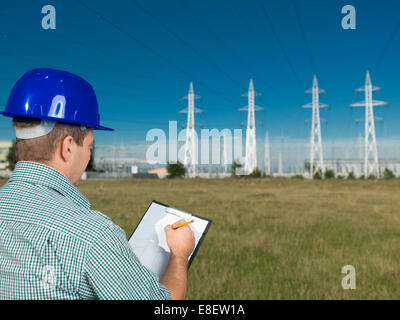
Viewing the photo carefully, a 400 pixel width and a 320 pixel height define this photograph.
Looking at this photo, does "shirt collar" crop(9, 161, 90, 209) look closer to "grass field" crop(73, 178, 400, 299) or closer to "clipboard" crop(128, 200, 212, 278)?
"clipboard" crop(128, 200, 212, 278)

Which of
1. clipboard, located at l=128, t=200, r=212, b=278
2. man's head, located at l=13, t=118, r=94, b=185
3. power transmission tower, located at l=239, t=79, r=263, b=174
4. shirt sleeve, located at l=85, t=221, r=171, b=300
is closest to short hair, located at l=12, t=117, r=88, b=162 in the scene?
man's head, located at l=13, t=118, r=94, b=185

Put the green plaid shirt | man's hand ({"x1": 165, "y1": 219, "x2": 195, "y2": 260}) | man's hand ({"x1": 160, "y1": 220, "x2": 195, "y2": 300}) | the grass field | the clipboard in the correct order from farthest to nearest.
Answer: the grass field → the clipboard → man's hand ({"x1": 165, "y1": 219, "x2": 195, "y2": 260}) → man's hand ({"x1": 160, "y1": 220, "x2": 195, "y2": 300}) → the green plaid shirt

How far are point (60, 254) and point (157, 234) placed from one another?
1185 mm

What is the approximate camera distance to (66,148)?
183 centimetres

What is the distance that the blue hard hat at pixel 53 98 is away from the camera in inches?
73.0

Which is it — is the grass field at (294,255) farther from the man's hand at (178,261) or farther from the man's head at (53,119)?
the man's head at (53,119)

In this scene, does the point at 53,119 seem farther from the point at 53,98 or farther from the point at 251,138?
the point at 251,138

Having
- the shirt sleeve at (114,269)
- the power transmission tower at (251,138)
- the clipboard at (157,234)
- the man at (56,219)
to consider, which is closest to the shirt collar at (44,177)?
the man at (56,219)

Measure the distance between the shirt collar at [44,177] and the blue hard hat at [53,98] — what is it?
24cm

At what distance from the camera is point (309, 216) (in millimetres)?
17656

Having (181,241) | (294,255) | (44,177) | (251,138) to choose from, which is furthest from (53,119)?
(251,138)

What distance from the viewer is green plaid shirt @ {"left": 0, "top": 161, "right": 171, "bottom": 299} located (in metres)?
1.55

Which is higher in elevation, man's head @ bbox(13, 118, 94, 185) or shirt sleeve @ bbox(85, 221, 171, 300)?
man's head @ bbox(13, 118, 94, 185)
